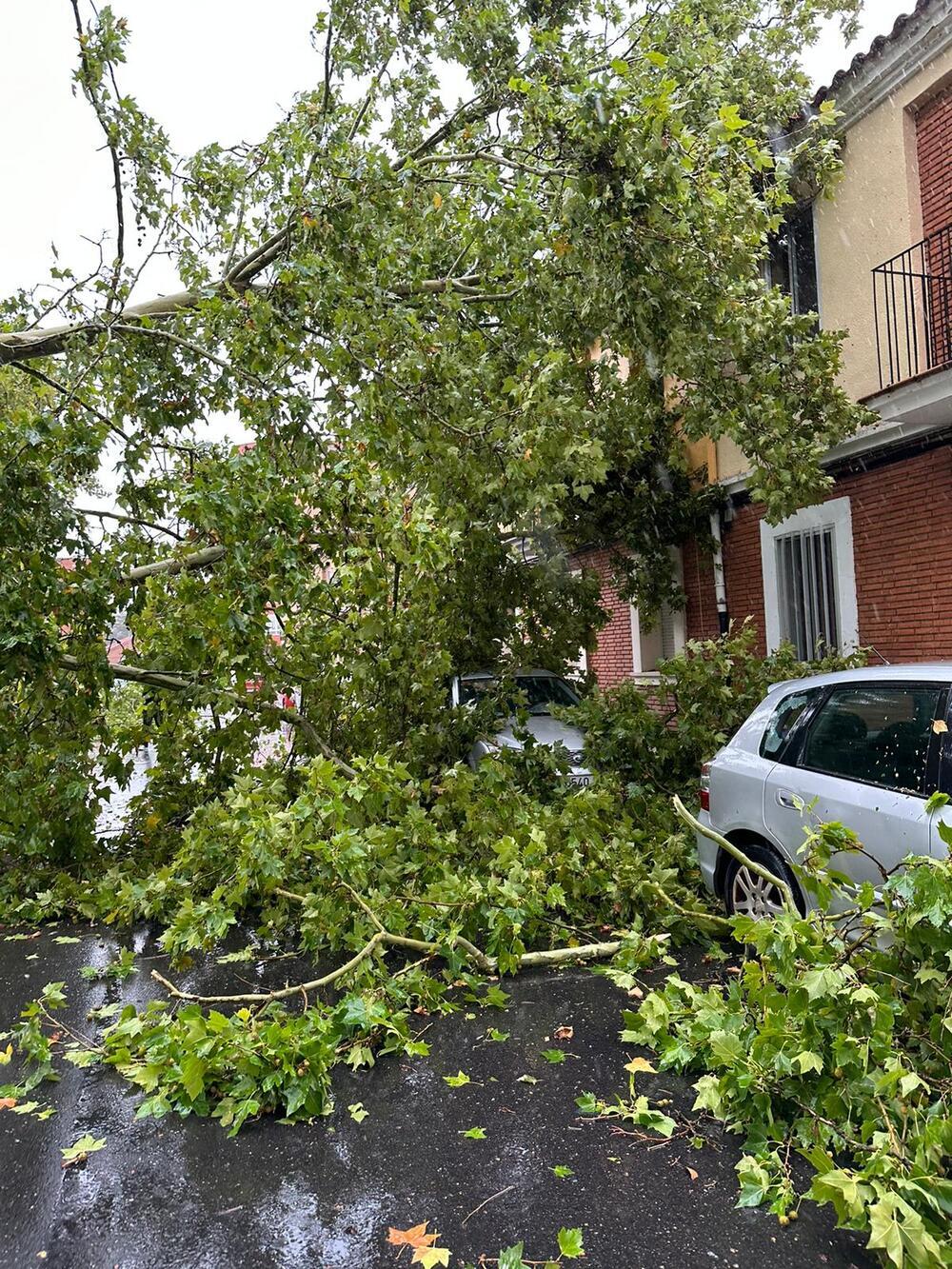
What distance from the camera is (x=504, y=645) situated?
10.9m

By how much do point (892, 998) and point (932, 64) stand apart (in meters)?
9.14

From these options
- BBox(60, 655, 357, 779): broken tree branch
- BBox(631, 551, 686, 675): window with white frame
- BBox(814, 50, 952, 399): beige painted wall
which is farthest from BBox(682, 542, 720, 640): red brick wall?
BBox(60, 655, 357, 779): broken tree branch

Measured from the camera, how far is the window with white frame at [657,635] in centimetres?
1332

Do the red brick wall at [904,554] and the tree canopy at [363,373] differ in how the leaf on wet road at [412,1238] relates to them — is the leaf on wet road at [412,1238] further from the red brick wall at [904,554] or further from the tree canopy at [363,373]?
the red brick wall at [904,554]

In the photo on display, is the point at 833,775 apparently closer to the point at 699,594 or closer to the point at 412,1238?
the point at 412,1238

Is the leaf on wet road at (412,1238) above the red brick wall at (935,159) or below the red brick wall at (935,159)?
below

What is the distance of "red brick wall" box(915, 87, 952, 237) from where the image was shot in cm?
835

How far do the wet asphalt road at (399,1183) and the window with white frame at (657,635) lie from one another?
1004 cm

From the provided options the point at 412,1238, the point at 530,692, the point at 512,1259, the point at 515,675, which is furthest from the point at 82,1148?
the point at 530,692

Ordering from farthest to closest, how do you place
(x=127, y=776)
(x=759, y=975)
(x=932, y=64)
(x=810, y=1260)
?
1. (x=932, y=64)
2. (x=127, y=776)
3. (x=759, y=975)
4. (x=810, y=1260)

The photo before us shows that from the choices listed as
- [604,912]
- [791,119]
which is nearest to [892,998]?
[604,912]

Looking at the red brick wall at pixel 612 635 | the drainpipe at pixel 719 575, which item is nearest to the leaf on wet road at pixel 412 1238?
the drainpipe at pixel 719 575

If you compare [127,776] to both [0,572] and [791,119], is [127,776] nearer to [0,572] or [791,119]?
[0,572]

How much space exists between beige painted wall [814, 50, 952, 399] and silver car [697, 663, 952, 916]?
210 inches
